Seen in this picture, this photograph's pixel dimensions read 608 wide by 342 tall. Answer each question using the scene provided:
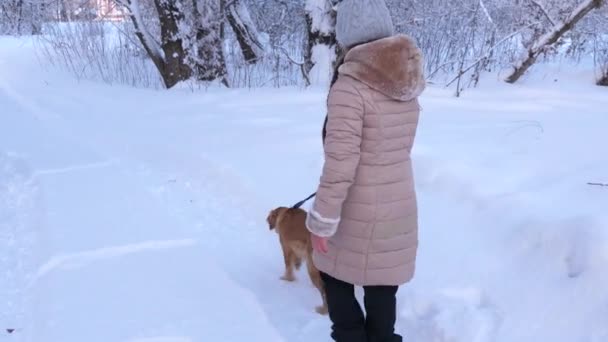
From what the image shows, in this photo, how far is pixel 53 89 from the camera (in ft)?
33.6

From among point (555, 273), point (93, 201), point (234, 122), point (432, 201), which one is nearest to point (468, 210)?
point (432, 201)

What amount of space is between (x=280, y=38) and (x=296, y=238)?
9.32 metres

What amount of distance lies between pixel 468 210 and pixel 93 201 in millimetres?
3182

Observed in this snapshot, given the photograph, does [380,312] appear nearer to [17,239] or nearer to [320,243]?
[320,243]

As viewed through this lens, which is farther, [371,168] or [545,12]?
[545,12]

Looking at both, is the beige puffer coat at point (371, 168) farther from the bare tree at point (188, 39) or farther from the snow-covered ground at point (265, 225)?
the bare tree at point (188, 39)

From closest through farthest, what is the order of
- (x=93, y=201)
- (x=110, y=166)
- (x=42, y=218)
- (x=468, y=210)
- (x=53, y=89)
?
(x=468, y=210) → (x=42, y=218) → (x=93, y=201) → (x=110, y=166) → (x=53, y=89)

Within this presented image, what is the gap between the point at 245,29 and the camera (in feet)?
35.4

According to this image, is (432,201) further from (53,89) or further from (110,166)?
(53,89)

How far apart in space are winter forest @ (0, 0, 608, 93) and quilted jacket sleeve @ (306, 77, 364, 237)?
5.86 metres

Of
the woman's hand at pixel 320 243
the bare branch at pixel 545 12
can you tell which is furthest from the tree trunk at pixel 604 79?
the woman's hand at pixel 320 243

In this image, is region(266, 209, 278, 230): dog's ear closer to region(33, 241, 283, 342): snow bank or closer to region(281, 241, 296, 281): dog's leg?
region(281, 241, 296, 281): dog's leg

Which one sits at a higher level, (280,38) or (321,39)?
(321,39)

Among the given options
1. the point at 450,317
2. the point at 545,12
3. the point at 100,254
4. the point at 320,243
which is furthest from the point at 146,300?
the point at 545,12
